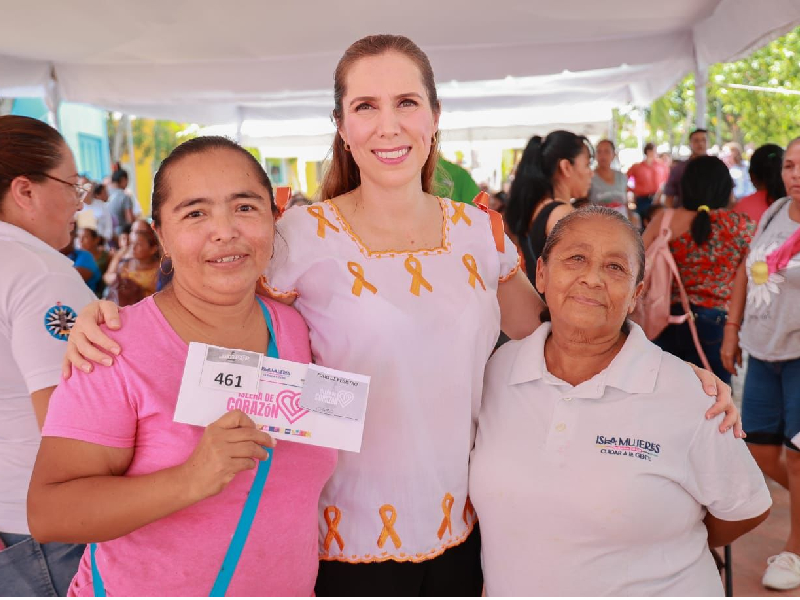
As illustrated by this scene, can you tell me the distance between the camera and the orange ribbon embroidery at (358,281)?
5.93 ft

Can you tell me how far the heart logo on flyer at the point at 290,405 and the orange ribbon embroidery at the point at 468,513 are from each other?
67 cm

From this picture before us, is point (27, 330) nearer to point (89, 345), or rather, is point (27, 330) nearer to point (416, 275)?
point (89, 345)

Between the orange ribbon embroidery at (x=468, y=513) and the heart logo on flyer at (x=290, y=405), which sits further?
the orange ribbon embroidery at (x=468, y=513)

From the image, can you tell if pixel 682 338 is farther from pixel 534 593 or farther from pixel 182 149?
pixel 182 149

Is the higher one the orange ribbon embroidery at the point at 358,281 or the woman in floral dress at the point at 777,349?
the orange ribbon embroidery at the point at 358,281

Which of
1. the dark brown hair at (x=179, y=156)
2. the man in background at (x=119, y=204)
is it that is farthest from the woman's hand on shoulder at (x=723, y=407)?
the man in background at (x=119, y=204)

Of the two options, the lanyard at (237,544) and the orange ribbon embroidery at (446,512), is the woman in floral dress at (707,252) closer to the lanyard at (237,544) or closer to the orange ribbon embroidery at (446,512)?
the orange ribbon embroidery at (446,512)

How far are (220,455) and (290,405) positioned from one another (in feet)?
0.59

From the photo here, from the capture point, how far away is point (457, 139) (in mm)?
12672

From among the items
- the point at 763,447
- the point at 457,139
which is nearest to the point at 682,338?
the point at 763,447

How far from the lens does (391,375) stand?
1795 mm

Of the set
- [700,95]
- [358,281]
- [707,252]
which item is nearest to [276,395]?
[358,281]

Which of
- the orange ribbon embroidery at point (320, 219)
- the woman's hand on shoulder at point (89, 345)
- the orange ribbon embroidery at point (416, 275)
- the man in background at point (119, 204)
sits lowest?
the woman's hand on shoulder at point (89, 345)

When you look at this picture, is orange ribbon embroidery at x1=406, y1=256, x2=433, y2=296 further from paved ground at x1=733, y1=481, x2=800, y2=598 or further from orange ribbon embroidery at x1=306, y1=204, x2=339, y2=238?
paved ground at x1=733, y1=481, x2=800, y2=598
